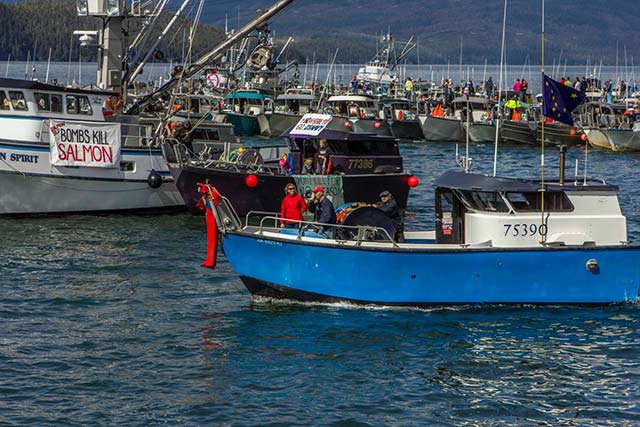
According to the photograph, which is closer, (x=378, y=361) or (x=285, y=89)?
(x=378, y=361)

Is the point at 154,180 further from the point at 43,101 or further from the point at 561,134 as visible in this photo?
the point at 561,134

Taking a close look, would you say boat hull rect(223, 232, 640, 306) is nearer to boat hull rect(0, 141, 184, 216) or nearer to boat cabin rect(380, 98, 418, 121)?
boat hull rect(0, 141, 184, 216)

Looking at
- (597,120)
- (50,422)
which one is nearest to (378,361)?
(50,422)

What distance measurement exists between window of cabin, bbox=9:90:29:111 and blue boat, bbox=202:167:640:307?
13.8 meters

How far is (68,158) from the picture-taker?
115 ft

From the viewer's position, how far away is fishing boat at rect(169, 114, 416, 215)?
1373 inches

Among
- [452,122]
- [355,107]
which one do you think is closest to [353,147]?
[355,107]

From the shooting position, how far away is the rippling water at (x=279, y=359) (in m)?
17.8

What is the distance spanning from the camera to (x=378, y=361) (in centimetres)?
2019

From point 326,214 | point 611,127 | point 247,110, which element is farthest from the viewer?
point 247,110

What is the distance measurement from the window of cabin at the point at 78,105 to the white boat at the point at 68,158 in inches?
1.2

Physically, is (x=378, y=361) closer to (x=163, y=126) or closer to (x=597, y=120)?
(x=163, y=126)

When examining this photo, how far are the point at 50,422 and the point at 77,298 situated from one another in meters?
7.62

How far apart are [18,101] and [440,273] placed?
17.2 metres
